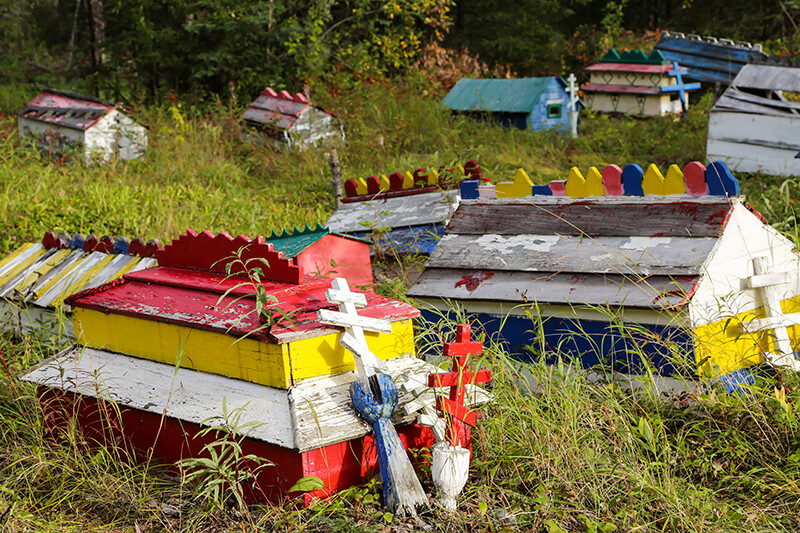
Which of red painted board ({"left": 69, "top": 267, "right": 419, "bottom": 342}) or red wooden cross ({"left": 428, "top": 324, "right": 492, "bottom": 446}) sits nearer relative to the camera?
red wooden cross ({"left": 428, "top": 324, "right": 492, "bottom": 446})

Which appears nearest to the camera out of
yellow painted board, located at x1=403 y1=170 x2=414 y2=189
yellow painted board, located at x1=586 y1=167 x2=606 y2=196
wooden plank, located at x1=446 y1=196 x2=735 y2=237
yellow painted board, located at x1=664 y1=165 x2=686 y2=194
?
wooden plank, located at x1=446 y1=196 x2=735 y2=237

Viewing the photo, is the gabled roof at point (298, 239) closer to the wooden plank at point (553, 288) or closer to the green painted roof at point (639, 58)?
the wooden plank at point (553, 288)

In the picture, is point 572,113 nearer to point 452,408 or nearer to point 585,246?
point 585,246

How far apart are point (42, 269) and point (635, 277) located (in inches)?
140

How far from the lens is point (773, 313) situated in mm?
3221

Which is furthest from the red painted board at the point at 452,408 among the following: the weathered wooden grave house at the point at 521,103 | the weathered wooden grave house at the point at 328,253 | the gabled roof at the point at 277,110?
the weathered wooden grave house at the point at 521,103

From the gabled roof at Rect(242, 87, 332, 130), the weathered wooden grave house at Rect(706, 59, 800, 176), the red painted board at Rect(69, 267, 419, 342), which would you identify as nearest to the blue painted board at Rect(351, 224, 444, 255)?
the red painted board at Rect(69, 267, 419, 342)

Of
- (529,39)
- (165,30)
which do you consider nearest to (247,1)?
(165,30)

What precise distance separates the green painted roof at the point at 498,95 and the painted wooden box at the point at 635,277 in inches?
272

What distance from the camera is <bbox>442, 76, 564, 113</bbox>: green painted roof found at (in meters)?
10.4

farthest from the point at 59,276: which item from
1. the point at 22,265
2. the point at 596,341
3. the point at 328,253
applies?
the point at 596,341

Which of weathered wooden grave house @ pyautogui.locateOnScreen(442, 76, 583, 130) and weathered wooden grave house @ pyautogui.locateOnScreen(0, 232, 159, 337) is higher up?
weathered wooden grave house @ pyautogui.locateOnScreen(442, 76, 583, 130)

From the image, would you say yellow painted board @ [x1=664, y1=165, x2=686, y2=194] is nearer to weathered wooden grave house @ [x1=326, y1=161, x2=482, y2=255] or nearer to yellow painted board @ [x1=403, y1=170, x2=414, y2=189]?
weathered wooden grave house @ [x1=326, y1=161, x2=482, y2=255]

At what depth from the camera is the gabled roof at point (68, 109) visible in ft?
27.2
